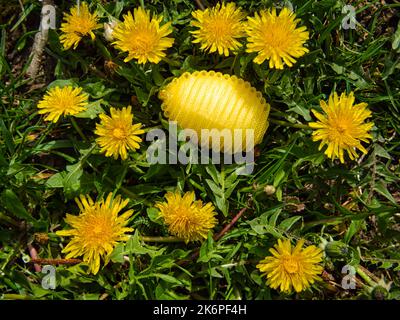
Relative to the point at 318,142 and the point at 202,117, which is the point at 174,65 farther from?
the point at 318,142

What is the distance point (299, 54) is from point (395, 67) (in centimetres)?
58

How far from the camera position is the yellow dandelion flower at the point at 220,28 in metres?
2.61

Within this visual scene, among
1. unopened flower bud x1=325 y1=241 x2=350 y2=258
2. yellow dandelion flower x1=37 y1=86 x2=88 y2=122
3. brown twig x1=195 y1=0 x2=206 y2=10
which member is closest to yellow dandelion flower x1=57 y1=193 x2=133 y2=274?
yellow dandelion flower x1=37 y1=86 x2=88 y2=122

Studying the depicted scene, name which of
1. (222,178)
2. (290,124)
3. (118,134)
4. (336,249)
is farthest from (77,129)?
(336,249)

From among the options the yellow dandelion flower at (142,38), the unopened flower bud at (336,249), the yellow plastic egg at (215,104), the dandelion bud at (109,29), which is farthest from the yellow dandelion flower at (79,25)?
the unopened flower bud at (336,249)

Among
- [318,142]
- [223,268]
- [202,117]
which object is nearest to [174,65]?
[202,117]

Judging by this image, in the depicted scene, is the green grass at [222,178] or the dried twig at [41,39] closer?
the green grass at [222,178]

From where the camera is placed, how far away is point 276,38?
2.52 m

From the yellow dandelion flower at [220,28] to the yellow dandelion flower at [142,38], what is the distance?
6.4 inches

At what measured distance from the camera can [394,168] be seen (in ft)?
9.32

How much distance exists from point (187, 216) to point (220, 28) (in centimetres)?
91

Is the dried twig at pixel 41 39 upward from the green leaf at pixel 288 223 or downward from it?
upward

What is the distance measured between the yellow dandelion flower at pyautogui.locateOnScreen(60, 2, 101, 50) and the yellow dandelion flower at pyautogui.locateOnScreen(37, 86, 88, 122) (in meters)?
0.26

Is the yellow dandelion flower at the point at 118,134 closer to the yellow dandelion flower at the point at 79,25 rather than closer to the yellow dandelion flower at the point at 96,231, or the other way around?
the yellow dandelion flower at the point at 96,231
